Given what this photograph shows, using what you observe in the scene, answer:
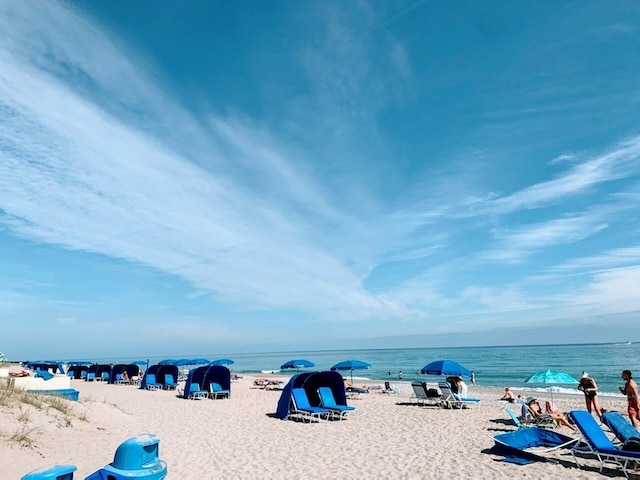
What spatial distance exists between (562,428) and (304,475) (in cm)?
703

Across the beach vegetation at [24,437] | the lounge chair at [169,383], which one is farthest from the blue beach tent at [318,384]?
the lounge chair at [169,383]

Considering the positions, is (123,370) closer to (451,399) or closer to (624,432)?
(451,399)

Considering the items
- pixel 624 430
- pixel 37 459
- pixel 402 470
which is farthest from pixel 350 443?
pixel 37 459

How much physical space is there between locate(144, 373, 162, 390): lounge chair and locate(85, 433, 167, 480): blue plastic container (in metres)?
21.5

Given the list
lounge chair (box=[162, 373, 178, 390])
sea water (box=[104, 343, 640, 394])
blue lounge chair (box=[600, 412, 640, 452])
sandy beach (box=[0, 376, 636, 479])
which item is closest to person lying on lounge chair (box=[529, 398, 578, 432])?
sandy beach (box=[0, 376, 636, 479])

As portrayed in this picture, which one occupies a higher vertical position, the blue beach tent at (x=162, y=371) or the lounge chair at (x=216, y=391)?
the blue beach tent at (x=162, y=371)

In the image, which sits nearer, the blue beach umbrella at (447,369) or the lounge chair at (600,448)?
the lounge chair at (600,448)

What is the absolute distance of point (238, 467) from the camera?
707 cm

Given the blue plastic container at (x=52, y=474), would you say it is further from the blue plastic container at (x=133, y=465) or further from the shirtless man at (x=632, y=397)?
the shirtless man at (x=632, y=397)

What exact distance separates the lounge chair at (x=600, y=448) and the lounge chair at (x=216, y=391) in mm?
13535

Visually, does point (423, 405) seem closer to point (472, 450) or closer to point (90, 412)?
point (472, 450)

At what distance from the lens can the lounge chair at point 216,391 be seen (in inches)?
699

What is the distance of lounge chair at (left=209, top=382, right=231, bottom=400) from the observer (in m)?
17.8

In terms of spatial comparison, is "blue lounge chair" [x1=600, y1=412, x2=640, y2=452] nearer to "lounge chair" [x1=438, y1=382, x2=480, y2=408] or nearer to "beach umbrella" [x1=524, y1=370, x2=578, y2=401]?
"beach umbrella" [x1=524, y1=370, x2=578, y2=401]
